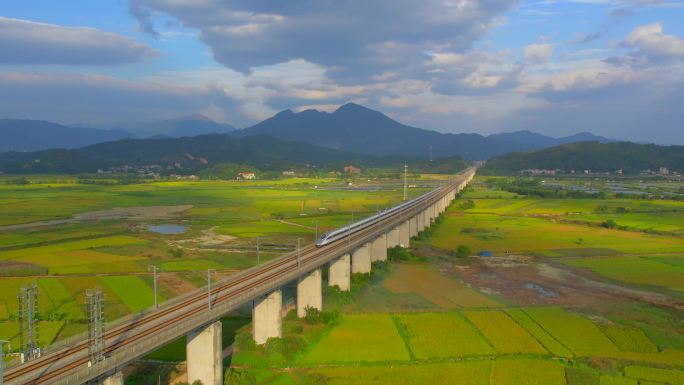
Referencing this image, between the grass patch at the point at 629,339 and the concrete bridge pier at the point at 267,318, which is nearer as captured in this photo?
the grass patch at the point at 629,339

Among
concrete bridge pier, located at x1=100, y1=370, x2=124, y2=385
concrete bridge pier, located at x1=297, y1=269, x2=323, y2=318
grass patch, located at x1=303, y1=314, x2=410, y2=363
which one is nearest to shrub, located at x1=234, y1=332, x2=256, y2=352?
grass patch, located at x1=303, y1=314, x2=410, y2=363

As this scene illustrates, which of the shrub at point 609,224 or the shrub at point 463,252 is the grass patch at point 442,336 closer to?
the shrub at point 463,252

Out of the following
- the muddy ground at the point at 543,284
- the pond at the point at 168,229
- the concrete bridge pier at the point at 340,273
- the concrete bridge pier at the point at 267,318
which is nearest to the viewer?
the concrete bridge pier at the point at 267,318

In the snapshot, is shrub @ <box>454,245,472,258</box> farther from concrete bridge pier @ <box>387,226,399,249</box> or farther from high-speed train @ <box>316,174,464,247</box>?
high-speed train @ <box>316,174,464,247</box>

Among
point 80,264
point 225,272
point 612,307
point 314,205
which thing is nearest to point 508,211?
point 314,205

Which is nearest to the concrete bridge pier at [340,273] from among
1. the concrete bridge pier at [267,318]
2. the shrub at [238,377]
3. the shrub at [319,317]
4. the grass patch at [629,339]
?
the shrub at [319,317]

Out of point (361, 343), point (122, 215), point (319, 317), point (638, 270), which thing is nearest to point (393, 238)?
point (638, 270)
